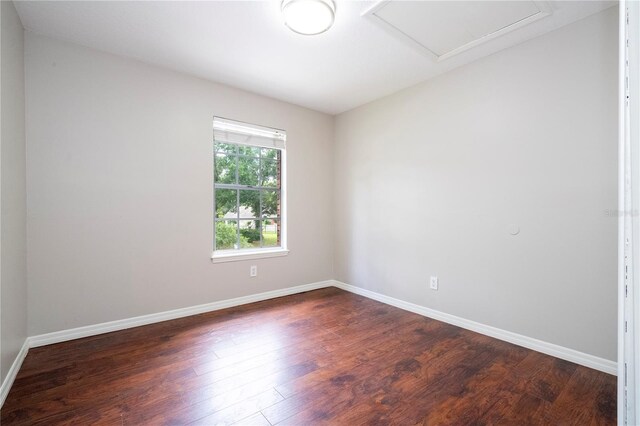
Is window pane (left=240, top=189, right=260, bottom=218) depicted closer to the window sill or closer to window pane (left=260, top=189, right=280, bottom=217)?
window pane (left=260, top=189, right=280, bottom=217)

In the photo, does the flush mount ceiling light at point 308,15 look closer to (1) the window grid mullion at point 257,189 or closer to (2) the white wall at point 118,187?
(2) the white wall at point 118,187

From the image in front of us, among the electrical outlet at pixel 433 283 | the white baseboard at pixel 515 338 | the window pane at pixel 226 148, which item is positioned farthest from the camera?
the window pane at pixel 226 148

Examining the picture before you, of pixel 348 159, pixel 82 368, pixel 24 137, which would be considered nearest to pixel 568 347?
pixel 348 159

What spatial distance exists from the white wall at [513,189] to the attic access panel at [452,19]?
335 mm

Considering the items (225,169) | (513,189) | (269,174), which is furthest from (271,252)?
(513,189)

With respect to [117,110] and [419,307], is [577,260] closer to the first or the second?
[419,307]

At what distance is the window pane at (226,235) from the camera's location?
3.31 meters

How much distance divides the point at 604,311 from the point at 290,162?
3.24 metres

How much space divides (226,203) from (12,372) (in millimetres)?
2081

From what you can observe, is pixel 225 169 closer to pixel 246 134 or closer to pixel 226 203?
pixel 226 203

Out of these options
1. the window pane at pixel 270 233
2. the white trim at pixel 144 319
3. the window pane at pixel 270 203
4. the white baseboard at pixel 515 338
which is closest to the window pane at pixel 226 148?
the window pane at pixel 270 203

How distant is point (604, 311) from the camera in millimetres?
1979

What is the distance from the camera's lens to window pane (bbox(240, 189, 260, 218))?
3.47m

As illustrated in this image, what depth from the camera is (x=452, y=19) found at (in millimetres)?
2096
